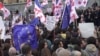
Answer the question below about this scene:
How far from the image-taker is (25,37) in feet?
30.9

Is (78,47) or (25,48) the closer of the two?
(25,48)

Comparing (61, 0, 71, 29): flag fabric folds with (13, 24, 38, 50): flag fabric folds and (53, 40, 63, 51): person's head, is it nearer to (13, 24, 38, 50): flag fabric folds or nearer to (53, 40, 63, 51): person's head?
(13, 24, 38, 50): flag fabric folds

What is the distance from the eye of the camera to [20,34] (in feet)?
31.1

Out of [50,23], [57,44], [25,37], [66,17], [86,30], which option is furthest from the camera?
[50,23]

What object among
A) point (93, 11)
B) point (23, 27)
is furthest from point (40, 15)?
point (93, 11)

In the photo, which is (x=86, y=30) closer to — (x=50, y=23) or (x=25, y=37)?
(x=50, y=23)

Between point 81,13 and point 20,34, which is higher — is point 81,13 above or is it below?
below

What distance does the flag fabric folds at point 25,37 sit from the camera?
30.8ft

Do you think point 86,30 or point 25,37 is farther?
point 86,30

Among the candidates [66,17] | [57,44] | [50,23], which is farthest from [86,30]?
[57,44]

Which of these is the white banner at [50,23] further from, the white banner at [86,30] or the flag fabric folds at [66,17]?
the white banner at [86,30]

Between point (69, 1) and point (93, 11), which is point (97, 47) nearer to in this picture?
point (69, 1)

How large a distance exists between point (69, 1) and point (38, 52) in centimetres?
477

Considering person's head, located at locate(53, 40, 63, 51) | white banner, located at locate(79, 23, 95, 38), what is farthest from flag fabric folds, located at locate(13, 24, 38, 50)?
white banner, located at locate(79, 23, 95, 38)
